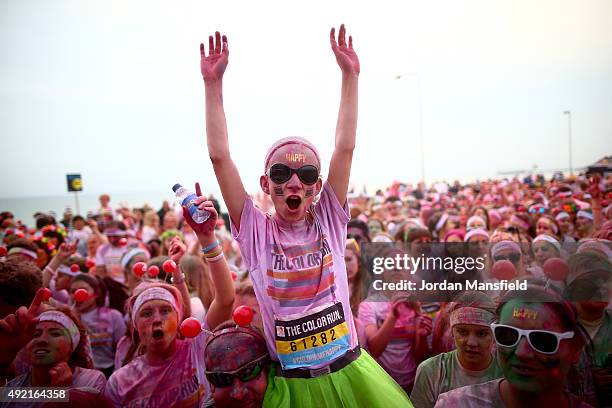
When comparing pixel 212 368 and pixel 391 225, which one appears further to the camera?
pixel 391 225

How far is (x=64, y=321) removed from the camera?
2.82 meters

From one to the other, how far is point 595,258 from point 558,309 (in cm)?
76

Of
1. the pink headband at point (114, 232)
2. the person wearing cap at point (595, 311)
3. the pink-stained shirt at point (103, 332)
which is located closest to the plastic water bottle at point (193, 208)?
the person wearing cap at point (595, 311)

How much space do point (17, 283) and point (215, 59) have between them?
176 centimetres

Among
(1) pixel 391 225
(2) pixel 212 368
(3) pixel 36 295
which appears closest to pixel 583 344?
(2) pixel 212 368

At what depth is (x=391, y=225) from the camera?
8055 millimetres

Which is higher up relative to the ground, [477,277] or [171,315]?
[477,277]

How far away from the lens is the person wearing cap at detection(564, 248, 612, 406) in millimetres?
2309

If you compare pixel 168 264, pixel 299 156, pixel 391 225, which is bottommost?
pixel 391 225

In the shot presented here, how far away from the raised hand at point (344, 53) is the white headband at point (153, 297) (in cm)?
173

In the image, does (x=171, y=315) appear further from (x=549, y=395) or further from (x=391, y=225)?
(x=391, y=225)

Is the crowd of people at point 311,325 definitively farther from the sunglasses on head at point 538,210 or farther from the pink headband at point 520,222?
the sunglasses on head at point 538,210

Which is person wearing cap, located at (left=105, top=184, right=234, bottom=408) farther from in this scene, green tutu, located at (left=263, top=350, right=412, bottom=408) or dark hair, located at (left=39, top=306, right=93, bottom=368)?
green tutu, located at (left=263, top=350, right=412, bottom=408)

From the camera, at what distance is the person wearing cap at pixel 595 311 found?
7.57ft
